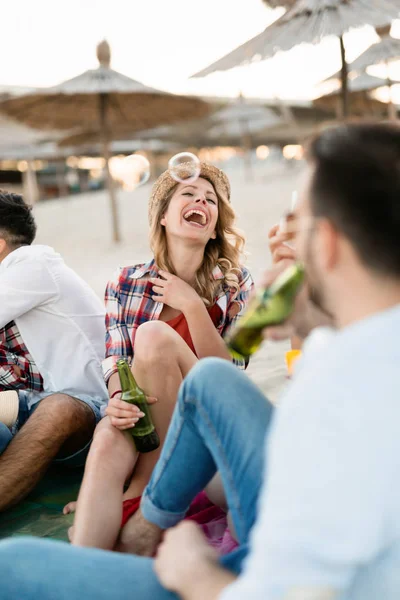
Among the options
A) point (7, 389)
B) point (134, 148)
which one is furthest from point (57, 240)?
point (134, 148)

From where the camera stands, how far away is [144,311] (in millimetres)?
2562

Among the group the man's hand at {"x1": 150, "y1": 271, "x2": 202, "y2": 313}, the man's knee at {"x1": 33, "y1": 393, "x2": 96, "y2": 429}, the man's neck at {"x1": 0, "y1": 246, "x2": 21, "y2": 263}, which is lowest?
the man's knee at {"x1": 33, "y1": 393, "x2": 96, "y2": 429}

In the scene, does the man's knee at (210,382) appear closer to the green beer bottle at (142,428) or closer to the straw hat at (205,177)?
the green beer bottle at (142,428)

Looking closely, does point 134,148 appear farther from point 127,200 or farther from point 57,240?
point 57,240

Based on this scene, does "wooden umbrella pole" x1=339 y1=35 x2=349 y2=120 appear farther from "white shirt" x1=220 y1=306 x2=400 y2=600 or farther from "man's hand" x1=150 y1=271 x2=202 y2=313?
"white shirt" x1=220 y1=306 x2=400 y2=600

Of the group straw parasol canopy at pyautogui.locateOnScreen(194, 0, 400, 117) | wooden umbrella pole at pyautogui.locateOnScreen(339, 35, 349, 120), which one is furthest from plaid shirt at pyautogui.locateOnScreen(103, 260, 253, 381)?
wooden umbrella pole at pyautogui.locateOnScreen(339, 35, 349, 120)

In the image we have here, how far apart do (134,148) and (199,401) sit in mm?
26714

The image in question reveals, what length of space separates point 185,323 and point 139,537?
0.98 meters

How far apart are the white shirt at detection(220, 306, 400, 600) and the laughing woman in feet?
4.13

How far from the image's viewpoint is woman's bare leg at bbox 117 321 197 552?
7.04 ft

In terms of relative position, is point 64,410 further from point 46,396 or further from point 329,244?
point 329,244

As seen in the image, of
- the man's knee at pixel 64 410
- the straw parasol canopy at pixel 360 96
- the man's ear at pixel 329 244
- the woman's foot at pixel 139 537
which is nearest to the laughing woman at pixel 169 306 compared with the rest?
the woman's foot at pixel 139 537

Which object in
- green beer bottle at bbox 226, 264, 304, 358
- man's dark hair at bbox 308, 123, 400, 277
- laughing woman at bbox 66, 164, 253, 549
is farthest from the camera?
laughing woman at bbox 66, 164, 253, 549

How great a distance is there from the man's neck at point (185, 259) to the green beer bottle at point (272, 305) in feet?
4.05
